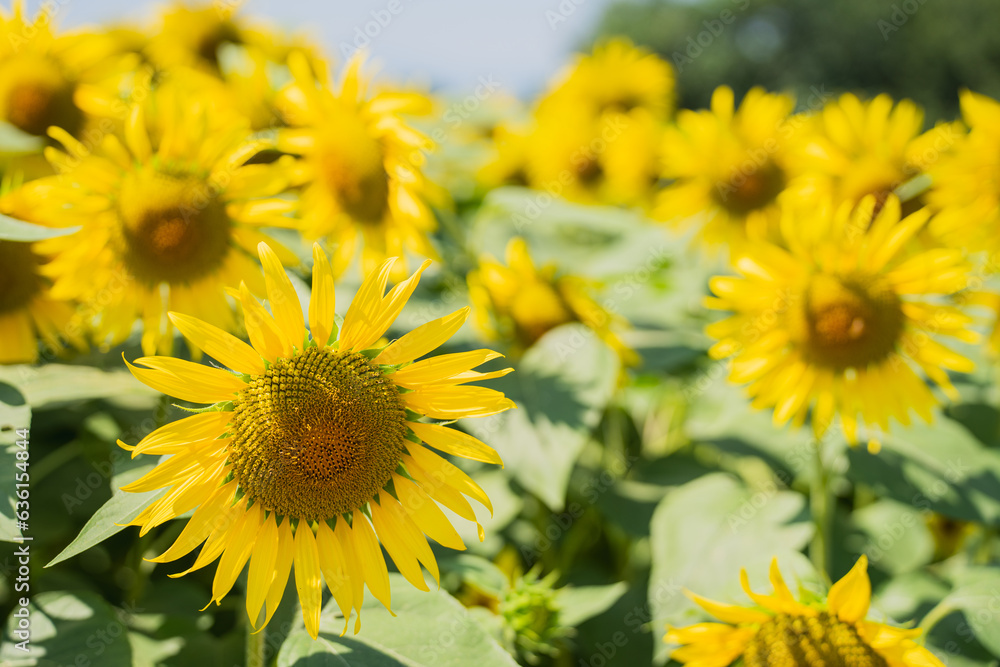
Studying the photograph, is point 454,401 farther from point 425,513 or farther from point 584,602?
point 584,602

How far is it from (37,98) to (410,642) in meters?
1.74

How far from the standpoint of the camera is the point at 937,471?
1776mm

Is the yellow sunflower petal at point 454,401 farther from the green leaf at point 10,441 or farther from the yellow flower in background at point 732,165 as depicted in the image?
the yellow flower in background at point 732,165

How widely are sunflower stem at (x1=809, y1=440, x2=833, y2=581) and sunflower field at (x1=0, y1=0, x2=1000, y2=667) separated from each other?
13mm

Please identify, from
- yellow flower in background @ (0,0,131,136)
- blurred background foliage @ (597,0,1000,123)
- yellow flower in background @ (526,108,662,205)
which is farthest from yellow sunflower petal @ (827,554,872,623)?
blurred background foliage @ (597,0,1000,123)

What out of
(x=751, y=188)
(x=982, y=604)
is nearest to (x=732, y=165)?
(x=751, y=188)

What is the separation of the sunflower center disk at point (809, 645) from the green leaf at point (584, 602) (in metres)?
0.29

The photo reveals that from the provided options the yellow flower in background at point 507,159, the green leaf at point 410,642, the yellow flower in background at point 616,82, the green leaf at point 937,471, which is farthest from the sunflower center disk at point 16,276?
the yellow flower in background at point 616,82

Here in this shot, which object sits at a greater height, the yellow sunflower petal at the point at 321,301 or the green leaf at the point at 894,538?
the yellow sunflower petal at the point at 321,301

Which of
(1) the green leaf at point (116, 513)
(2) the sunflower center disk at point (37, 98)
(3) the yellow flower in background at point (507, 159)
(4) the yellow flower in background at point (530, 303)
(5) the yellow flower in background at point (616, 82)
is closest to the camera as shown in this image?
(1) the green leaf at point (116, 513)

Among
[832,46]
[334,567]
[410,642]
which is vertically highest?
[334,567]

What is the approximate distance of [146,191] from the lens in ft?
4.93

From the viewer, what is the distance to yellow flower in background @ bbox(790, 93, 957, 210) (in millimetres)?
2369

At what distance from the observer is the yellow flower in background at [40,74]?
192 cm
